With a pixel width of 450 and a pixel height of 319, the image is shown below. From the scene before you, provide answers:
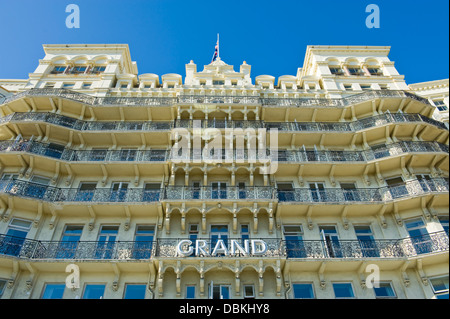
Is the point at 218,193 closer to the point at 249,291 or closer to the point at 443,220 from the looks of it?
the point at 249,291

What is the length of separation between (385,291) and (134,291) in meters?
12.0

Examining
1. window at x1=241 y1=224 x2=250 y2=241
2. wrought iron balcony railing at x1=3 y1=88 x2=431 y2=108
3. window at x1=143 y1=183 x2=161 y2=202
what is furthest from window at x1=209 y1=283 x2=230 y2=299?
wrought iron balcony railing at x1=3 y1=88 x2=431 y2=108

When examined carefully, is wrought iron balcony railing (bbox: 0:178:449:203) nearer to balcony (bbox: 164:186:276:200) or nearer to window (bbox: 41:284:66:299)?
balcony (bbox: 164:186:276:200)

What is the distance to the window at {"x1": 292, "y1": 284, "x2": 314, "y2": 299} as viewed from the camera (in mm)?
16719

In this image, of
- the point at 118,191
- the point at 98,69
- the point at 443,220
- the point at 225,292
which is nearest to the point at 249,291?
the point at 225,292

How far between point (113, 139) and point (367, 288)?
17.0 metres

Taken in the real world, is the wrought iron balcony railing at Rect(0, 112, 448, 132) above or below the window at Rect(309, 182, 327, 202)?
above

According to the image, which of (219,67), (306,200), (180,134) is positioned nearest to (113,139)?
(180,134)

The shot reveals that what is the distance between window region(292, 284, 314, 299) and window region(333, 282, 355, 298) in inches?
45.5

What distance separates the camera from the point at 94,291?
16.9 meters

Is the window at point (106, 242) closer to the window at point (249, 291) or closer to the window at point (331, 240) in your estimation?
the window at point (249, 291)

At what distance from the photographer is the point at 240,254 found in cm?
1712

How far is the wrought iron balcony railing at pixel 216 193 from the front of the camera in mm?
19109

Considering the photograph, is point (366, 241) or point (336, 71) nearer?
point (366, 241)
